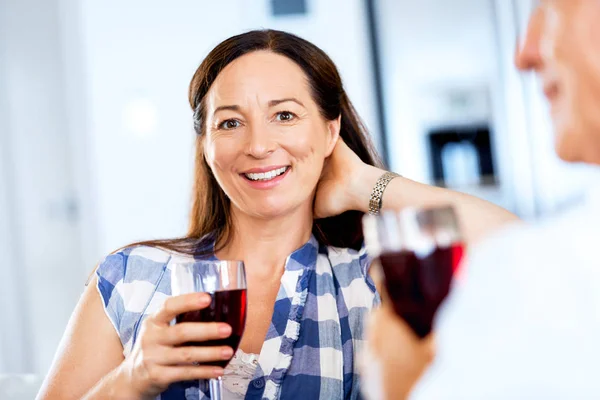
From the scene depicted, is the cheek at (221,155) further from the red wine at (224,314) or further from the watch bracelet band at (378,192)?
the red wine at (224,314)

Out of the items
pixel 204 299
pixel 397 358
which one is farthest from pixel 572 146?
pixel 204 299

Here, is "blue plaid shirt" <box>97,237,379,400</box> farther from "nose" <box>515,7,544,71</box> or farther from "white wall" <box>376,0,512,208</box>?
"white wall" <box>376,0,512,208</box>

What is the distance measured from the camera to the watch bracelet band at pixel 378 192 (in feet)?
5.49

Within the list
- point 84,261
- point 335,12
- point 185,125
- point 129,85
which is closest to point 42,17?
point 129,85

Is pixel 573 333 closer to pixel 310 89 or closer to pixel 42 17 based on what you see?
pixel 310 89

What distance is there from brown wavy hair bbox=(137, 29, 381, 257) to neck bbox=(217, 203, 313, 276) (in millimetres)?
57

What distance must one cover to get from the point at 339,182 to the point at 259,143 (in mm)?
236

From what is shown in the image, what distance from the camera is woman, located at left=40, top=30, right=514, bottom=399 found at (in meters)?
1.62

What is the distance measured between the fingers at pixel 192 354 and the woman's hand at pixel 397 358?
393 millimetres

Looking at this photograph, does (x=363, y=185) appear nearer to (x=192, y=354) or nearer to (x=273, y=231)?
(x=273, y=231)

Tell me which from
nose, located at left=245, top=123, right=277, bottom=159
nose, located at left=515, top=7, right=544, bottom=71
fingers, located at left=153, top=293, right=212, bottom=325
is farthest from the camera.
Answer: nose, located at left=245, top=123, right=277, bottom=159

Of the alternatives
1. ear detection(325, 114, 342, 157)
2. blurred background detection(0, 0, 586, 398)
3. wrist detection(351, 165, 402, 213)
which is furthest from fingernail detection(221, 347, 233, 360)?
blurred background detection(0, 0, 586, 398)

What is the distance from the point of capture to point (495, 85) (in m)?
3.73

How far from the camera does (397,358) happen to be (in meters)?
0.68
